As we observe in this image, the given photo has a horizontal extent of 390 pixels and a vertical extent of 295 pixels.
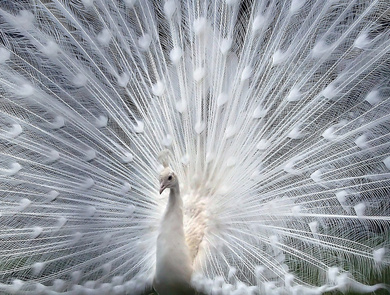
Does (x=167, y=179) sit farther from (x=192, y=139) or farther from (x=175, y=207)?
(x=192, y=139)

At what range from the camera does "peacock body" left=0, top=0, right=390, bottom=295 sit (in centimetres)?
288

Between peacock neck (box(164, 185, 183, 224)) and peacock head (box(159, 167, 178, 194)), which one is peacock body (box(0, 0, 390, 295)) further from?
peacock head (box(159, 167, 178, 194))

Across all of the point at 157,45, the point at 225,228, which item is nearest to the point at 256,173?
the point at 225,228

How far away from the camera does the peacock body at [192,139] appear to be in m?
2.88

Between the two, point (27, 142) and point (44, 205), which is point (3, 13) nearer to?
point (27, 142)

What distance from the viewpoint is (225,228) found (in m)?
3.11

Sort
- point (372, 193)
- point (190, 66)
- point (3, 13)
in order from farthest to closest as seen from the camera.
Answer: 1. point (190, 66)
2. point (3, 13)
3. point (372, 193)

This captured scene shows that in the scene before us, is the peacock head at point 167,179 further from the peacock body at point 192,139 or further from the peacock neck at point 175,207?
the peacock body at point 192,139

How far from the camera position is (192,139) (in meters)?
3.26

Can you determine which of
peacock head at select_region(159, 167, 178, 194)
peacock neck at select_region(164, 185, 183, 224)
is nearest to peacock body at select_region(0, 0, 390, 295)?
peacock neck at select_region(164, 185, 183, 224)

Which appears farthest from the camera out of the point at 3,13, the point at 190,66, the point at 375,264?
the point at 190,66

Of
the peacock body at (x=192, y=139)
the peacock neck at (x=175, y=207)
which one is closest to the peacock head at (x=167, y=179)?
the peacock neck at (x=175, y=207)

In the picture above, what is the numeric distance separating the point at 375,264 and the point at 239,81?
3.76ft

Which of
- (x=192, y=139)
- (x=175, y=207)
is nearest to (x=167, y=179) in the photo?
(x=175, y=207)
